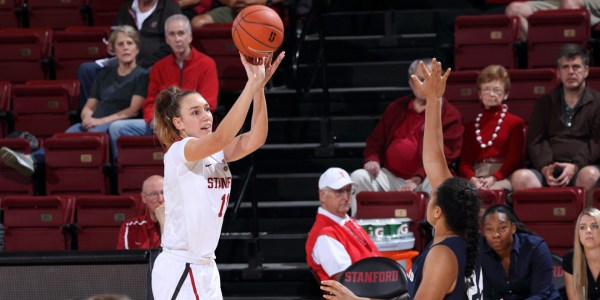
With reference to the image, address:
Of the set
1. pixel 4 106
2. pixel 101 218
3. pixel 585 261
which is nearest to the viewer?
pixel 585 261

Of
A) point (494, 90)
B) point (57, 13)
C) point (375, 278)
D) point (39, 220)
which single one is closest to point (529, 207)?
point (494, 90)

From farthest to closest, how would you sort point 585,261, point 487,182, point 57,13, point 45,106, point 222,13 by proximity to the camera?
point 57,13, point 222,13, point 45,106, point 487,182, point 585,261

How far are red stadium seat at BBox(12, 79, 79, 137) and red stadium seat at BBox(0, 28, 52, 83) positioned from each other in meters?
0.56

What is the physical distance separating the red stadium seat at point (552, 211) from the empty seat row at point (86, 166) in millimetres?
2940

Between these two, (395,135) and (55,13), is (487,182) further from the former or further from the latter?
(55,13)

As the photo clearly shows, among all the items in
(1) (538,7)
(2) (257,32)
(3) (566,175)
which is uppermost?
(1) (538,7)

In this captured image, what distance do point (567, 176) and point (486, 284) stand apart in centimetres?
129

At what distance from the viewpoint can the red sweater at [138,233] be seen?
733 centimetres

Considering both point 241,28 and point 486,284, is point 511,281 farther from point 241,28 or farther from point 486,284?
point 241,28

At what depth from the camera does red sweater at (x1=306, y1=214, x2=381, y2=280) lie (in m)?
7.15

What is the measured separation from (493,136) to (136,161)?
292cm

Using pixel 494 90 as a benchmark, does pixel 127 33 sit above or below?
above

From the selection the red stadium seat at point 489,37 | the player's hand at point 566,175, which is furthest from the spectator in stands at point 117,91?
the player's hand at point 566,175

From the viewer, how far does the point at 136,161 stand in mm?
8469
